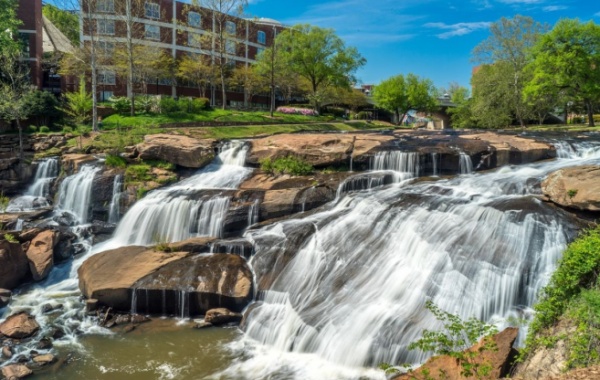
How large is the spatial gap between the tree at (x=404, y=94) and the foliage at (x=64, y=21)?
144ft

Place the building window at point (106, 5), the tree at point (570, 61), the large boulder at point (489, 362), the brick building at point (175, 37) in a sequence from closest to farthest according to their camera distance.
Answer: the large boulder at point (489, 362) → the tree at point (570, 61) → the building window at point (106, 5) → the brick building at point (175, 37)

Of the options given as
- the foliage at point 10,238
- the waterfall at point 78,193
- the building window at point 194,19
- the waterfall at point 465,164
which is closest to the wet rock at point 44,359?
the foliage at point 10,238

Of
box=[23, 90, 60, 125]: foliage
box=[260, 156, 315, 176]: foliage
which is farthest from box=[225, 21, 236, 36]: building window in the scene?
box=[260, 156, 315, 176]: foliage

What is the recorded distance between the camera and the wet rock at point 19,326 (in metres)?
11.0

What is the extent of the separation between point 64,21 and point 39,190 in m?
52.7

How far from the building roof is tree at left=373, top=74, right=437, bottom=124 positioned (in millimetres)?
37435

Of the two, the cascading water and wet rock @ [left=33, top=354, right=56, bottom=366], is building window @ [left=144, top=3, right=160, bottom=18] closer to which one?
the cascading water

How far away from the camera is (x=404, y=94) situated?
58.6m

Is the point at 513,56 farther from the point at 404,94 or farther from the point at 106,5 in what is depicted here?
the point at 106,5

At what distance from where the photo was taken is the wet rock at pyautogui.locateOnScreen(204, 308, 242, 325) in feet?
38.3

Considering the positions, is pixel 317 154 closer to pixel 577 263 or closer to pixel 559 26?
pixel 577 263

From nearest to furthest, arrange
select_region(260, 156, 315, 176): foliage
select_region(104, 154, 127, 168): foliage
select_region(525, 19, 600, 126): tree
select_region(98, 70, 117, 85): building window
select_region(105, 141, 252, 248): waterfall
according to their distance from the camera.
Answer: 1. select_region(105, 141, 252, 248): waterfall
2. select_region(260, 156, 315, 176): foliage
3. select_region(104, 154, 127, 168): foliage
4. select_region(525, 19, 600, 126): tree
5. select_region(98, 70, 117, 85): building window

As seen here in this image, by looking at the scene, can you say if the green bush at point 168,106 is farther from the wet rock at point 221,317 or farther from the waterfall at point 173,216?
the wet rock at point 221,317

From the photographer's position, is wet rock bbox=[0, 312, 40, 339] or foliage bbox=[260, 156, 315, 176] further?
foliage bbox=[260, 156, 315, 176]
